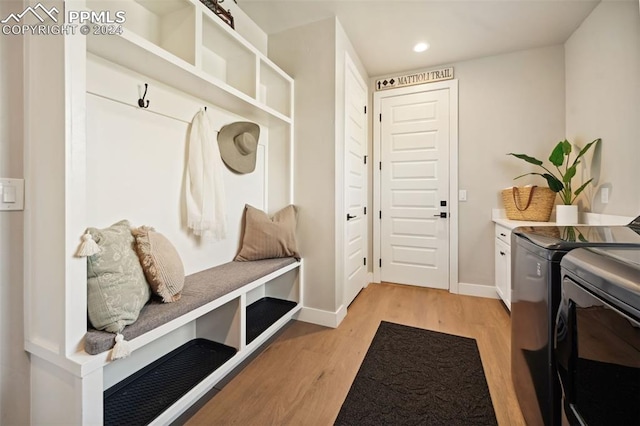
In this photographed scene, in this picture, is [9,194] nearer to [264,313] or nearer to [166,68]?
[166,68]

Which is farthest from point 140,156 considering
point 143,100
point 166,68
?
point 166,68

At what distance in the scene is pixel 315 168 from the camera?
230cm

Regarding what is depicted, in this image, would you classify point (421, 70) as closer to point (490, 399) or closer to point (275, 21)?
point (275, 21)

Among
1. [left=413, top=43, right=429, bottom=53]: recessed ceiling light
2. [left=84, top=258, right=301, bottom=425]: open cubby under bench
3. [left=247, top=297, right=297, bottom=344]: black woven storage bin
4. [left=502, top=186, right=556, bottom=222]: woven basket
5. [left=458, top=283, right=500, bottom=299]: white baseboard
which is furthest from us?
[left=458, top=283, right=500, bottom=299]: white baseboard

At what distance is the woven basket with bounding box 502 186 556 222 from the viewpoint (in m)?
2.44

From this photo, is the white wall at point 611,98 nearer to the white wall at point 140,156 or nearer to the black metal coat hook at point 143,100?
the white wall at point 140,156

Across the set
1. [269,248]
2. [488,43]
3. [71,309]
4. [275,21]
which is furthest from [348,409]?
[488,43]

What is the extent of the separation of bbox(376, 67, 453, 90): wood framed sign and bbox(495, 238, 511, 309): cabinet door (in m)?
1.92

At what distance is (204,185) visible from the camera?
64.9 inches

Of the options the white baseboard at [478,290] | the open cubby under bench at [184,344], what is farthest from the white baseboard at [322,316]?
the white baseboard at [478,290]

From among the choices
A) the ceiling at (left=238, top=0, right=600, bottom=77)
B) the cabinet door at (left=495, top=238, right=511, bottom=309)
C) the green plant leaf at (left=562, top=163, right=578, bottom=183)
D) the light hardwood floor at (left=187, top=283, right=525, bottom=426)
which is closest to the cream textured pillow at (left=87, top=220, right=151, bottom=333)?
the light hardwood floor at (left=187, top=283, right=525, bottom=426)

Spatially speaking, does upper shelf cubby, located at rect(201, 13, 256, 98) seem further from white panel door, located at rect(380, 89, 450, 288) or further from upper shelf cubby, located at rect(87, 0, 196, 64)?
white panel door, located at rect(380, 89, 450, 288)

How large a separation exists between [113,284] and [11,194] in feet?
1.66

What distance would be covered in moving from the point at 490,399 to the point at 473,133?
2546 mm
